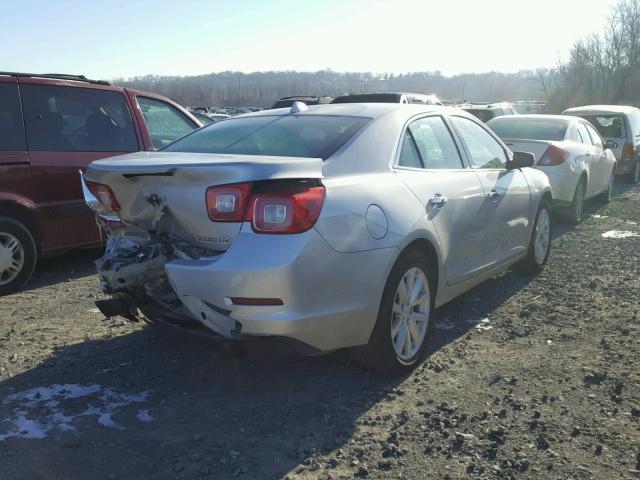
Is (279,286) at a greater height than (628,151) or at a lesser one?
greater

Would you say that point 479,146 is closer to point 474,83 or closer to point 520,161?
point 520,161

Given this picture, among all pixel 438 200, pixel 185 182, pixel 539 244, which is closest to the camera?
pixel 185 182

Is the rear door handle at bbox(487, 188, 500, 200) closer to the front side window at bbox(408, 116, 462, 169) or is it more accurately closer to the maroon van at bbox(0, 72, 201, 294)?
the front side window at bbox(408, 116, 462, 169)

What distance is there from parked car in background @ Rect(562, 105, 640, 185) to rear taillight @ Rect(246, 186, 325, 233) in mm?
12149

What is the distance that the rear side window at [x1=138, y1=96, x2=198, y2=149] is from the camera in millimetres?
6779

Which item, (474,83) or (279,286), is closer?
(279,286)

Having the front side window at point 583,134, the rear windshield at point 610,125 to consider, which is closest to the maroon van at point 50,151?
the front side window at point 583,134

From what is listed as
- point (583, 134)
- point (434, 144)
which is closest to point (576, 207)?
point (583, 134)

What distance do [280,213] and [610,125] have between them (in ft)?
42.7

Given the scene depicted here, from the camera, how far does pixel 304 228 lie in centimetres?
302

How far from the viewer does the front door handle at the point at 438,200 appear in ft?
12.8

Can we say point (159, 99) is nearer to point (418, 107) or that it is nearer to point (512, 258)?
point (418, 107)

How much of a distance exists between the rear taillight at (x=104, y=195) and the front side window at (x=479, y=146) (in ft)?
8.37

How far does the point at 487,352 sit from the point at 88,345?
105 inches
